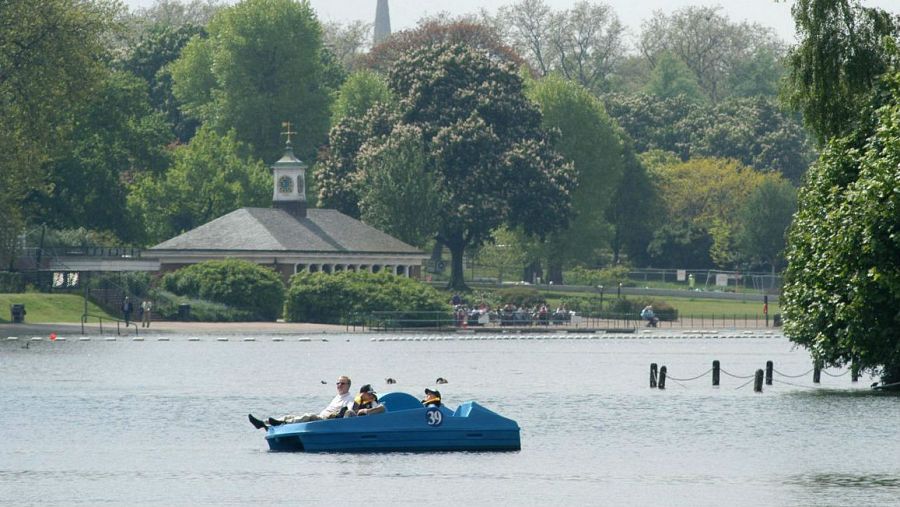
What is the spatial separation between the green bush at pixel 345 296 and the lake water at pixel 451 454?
77.4 ft

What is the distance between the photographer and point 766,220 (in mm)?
171500

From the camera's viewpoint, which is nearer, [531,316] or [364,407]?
[364,407]

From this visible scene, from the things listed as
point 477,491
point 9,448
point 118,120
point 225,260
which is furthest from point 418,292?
point 477,491

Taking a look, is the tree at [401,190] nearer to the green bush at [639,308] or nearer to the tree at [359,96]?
the green bush at [639,308]

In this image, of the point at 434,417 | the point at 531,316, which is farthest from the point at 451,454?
the point at 531,316

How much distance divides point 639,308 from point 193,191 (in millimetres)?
34941

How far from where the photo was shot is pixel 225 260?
13462 centimetres

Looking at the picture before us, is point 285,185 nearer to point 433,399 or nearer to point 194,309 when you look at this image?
point 194,309

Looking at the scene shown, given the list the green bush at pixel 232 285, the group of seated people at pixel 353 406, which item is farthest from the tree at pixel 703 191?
the group of seated people at pixel 353 406

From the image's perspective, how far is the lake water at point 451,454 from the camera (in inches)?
1993

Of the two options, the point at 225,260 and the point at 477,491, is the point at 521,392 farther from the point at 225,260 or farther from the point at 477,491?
the point at 225,260

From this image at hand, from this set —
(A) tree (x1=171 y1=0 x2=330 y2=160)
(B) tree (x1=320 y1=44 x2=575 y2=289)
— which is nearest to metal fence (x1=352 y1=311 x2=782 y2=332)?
(B) tree (x1=320 y1=44 x2=575 y2=289)

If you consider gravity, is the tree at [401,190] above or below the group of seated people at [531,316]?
above

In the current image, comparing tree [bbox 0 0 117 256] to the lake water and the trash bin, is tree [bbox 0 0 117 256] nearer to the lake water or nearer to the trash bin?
the trash bin
